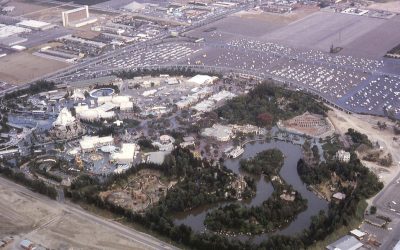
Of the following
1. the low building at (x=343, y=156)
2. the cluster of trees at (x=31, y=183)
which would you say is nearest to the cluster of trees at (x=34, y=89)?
the cluster of trees at (x=31, y=183)

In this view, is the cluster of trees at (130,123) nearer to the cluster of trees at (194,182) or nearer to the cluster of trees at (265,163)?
the cluster of trees at (194,182)

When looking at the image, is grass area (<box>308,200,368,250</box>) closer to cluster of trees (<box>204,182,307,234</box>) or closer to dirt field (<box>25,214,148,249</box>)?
cluster of trees (<box>204,182,307,234</box>)

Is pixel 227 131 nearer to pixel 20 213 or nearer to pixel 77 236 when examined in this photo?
pixel 77 236

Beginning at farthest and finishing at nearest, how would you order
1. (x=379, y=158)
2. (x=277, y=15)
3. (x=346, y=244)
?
(x=277, y=15)
(x=379, y=158)
(x=346, y=244)

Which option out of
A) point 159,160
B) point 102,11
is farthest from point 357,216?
point 102,11

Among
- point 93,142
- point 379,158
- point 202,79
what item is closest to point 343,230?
point 379,158

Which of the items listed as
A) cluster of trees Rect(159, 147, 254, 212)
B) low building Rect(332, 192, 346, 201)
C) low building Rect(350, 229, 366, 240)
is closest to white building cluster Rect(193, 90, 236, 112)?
cluster of trees Rect(159, 147, 254, 212)

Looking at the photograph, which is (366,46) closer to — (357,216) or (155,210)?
(357,216)
